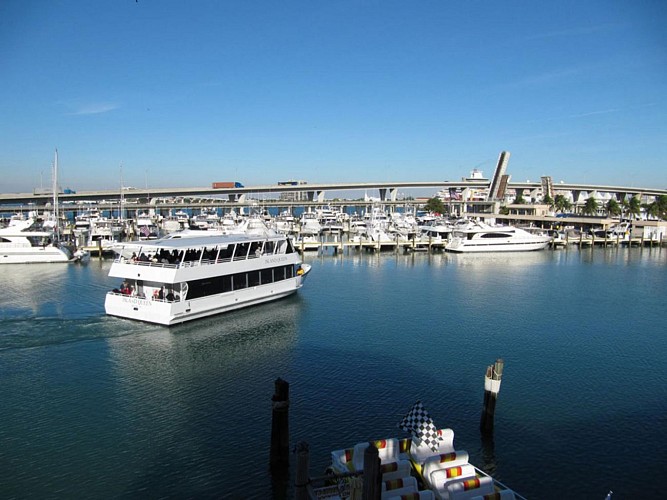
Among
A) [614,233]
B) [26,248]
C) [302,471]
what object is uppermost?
[614,233]

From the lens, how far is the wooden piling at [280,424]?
584 inches

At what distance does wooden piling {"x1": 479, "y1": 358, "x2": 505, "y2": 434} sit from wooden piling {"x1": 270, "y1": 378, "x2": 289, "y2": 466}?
23.5ft

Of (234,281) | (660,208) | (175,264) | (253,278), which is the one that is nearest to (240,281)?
(234,281)

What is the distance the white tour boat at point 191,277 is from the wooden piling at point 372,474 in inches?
861

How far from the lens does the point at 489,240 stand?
2857 inches

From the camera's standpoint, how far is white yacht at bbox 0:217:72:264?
5553 centimetres

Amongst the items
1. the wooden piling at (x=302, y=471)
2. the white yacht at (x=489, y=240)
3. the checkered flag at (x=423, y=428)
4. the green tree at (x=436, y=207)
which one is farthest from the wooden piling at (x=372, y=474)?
the green tree at (x=436, y=207)

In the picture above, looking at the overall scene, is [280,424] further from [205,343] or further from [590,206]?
[590,206]

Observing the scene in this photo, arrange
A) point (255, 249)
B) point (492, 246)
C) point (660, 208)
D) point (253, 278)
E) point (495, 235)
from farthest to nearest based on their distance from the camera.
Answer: point (660, 208)
point (495, 235)
point (492, 246)
point (255, 249)
point (253, 278)

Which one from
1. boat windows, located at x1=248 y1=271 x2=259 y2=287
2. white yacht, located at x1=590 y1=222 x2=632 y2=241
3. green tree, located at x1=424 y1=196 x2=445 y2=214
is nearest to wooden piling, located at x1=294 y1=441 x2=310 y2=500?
boat windows, located at x1=248 y1=271 x2=259 y2=287

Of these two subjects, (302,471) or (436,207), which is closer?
(302,471)

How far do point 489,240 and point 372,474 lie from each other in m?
66.9

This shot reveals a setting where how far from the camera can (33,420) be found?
713 inches

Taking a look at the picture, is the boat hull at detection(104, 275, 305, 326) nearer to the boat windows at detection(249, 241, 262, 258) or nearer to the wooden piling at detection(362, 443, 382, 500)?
the boat windows at detection(249, 241, 262, 258)
